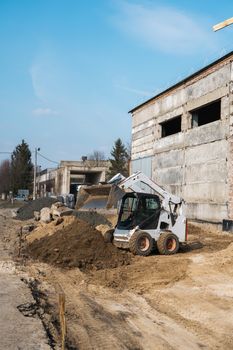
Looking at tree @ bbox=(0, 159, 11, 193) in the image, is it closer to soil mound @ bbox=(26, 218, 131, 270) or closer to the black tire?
soil mound @ bbox=(26, 218, 131, 270)

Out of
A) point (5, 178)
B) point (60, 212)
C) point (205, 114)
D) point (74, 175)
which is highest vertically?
point (205, 114)

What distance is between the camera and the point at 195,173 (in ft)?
86.5

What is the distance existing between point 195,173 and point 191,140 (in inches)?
82.7

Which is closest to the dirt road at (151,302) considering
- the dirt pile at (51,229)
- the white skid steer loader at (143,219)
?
the white skid steer loader at (143,219)

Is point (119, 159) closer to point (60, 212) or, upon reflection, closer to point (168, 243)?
point (60, 212)

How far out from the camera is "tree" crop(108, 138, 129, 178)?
8738 centimetres

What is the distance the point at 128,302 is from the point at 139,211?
6.13m

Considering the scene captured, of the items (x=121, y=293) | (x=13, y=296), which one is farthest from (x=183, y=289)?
(x=13, y=296)

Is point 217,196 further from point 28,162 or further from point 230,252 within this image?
point 28,162

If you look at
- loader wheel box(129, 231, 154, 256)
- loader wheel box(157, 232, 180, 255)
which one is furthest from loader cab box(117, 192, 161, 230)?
loader wheel box(157, 232, 180, 255)

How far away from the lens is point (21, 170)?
100m

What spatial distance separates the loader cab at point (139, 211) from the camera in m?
15.9

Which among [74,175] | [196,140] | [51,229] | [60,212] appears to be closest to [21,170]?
[74,175]

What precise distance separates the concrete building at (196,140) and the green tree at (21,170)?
68319mm
